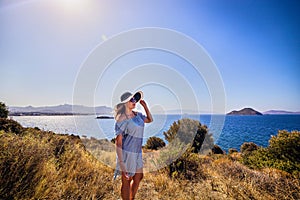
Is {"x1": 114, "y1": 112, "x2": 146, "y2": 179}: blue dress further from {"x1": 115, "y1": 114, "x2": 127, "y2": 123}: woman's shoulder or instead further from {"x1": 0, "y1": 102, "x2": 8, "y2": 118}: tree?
{"x1": 0, "y1": 102, "x2": 8, "y2": 118}: tree

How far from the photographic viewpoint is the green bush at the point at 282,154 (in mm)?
6324

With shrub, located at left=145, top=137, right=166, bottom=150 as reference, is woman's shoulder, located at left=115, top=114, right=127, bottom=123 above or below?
above

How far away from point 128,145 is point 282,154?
6.34 meters

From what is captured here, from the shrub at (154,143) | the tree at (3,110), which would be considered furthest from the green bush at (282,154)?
the tree at (3,110)

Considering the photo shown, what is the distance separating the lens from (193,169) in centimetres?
554

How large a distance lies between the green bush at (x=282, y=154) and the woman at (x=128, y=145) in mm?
5409

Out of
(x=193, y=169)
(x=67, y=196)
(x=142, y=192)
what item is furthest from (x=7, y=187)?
(x=193, y=169)

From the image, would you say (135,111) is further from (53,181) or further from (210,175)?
(210,175)

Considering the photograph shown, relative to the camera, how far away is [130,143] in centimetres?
294

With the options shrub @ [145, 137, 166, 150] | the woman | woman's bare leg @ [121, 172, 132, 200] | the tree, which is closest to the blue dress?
the woman

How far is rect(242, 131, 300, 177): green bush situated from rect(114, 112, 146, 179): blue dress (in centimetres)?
545

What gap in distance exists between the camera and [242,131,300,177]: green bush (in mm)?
6324

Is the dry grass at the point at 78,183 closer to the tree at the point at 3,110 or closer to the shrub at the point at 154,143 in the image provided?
the shrub at the point at 154,143

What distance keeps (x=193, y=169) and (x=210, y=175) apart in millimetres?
462
